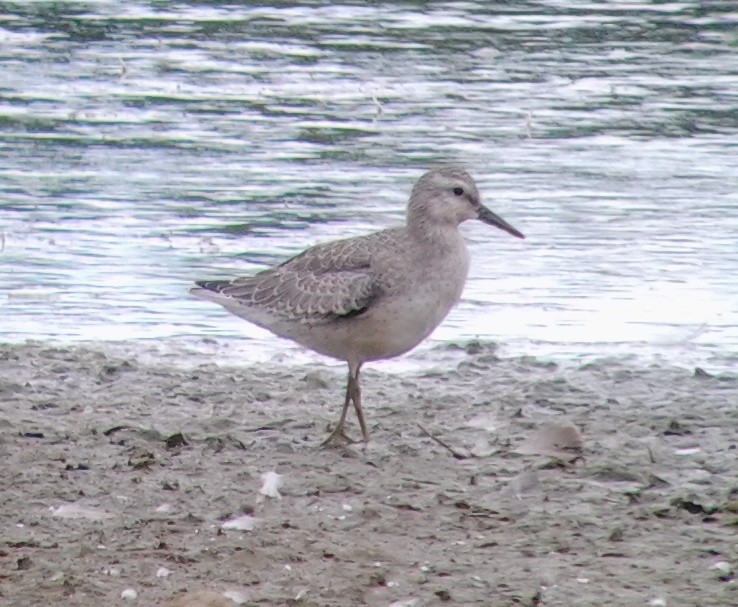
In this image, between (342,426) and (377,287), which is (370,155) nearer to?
(377,287)

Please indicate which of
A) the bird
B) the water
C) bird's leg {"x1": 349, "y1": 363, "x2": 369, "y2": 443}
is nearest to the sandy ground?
bird's leg {"x1": 349, "y1": 363, "x2": 369, "y2": 443}

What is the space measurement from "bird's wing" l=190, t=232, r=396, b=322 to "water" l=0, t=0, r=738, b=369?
908mm

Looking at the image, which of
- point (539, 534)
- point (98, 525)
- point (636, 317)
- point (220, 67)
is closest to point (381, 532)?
point (539, 534)

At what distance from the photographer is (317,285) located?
804 centimetres

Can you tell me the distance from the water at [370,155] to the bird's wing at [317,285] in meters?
0.91

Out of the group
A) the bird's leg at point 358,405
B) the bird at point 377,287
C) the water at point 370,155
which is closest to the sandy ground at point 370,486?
the bird's leg at point 358,405

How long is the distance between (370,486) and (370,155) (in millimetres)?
6715

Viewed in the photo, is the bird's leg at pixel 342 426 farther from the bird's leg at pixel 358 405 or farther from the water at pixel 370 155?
the water at pixel 370 155

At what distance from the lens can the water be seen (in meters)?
10.1

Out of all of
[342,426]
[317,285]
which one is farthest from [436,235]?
[342,426]

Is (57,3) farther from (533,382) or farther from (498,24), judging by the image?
(533,382)

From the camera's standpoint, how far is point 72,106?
49.6 feet

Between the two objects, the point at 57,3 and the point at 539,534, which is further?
the point at 57,3

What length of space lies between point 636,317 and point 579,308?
0.35 metres
